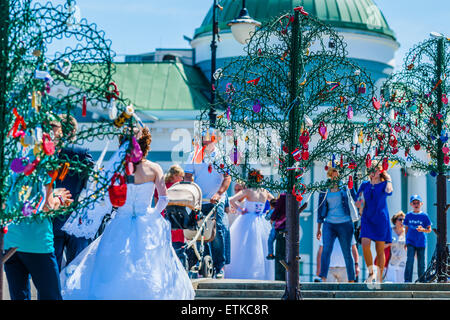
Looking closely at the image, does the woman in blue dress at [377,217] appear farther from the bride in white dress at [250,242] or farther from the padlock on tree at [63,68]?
the padlock on tree at [63,68]

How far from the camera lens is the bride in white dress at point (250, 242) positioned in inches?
584

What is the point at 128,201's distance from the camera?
29.4 ft

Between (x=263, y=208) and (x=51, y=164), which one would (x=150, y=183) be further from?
(x=263, y=208)

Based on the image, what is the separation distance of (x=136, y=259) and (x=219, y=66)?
1166 inches

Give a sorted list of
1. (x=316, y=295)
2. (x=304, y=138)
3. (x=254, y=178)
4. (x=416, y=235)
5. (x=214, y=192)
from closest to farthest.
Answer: (x=304, y=138), (x=254, y=178), (x=316, y=295), (x=214, y=192), (x=416, y=235)

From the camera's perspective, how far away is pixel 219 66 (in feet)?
124

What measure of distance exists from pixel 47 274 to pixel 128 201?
1382 mm

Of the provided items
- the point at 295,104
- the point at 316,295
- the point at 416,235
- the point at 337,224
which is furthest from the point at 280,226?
the point at 295,104

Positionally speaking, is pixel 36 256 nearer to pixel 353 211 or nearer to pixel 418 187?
pixel 353 211

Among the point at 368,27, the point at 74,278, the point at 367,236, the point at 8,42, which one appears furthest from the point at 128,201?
the point at 368,27

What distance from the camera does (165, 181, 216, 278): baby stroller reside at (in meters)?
11.6

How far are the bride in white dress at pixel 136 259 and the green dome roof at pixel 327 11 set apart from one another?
2729 centimetres

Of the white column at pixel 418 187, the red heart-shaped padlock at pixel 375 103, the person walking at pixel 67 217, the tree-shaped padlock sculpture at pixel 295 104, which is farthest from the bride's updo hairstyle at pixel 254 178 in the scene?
the white column at pixel 418 187

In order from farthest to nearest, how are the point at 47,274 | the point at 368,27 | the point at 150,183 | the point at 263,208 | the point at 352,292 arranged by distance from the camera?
the point at 368,27, the point at 263,208, the point at 352,292, the point at 150,183, the point at 47,274
